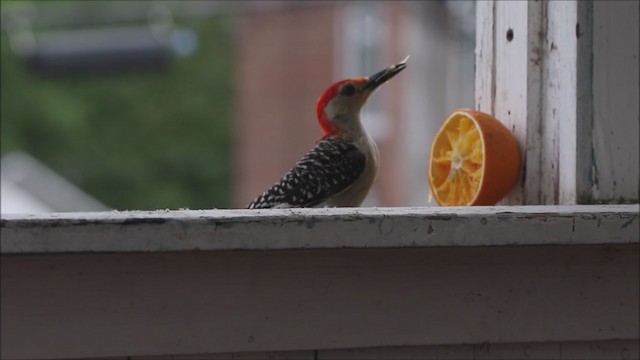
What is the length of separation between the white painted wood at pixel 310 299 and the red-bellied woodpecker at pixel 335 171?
1.10 metres

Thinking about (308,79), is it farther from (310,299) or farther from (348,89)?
(310,299)

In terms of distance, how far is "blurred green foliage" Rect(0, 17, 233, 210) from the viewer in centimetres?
2555

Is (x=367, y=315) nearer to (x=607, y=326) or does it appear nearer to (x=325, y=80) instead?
(x=607, y=326)

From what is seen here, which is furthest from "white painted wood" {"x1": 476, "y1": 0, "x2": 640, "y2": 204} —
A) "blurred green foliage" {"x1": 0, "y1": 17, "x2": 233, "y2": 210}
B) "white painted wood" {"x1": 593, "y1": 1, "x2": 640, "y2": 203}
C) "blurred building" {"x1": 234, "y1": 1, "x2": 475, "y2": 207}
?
"blurred green foliage" {"x1": 0, "y1": 17, "x2": 233, "y2": 210}

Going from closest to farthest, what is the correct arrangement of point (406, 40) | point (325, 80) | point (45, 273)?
1. point (45, 273)
2. point (406, 40)
3. point (325, 80)

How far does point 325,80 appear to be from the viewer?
18844 mm

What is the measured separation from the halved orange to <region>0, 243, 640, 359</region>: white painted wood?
42 centimetres

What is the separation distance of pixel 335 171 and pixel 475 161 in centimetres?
70

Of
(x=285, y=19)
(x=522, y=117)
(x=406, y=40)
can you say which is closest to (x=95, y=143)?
(x=285, y=19)

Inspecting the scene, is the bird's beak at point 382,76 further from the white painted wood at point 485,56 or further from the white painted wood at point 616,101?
the white painted wood at point 616,101

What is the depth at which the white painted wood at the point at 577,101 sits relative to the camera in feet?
5.42

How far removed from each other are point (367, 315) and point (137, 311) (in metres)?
0.29

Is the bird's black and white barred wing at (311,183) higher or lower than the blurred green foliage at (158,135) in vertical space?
lower

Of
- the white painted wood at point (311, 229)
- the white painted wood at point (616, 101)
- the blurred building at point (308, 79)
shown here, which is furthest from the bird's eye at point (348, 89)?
the blurred building at point (308, 79)
